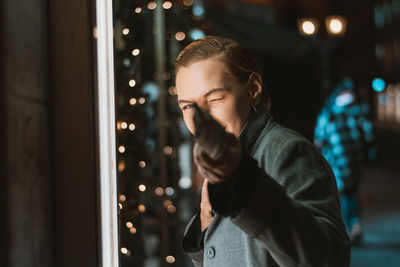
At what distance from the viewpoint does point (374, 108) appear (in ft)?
153

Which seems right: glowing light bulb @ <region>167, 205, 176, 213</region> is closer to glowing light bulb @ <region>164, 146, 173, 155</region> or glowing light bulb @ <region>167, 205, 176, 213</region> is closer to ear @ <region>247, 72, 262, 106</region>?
glowing light bulb @ <region>164, 146, 173, 155</region>

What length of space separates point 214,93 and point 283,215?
44 cm

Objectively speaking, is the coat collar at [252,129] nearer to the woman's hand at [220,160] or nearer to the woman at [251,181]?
the woman at [251,181]

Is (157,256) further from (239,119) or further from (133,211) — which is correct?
(239,119)

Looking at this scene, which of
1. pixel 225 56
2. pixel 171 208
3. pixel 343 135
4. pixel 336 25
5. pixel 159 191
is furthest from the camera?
pixel 336 25

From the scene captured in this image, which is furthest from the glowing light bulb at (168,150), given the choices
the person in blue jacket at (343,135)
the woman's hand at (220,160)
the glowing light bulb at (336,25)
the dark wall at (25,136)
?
the glowing light bulb at (336,25)

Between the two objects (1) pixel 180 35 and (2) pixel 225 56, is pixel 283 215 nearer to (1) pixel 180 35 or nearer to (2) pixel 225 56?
(2) pixel 225 56

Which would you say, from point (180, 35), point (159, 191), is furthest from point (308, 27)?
point (159, 191)

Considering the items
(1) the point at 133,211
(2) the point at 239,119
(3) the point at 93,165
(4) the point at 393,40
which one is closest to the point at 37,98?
(3) the point at 93,165

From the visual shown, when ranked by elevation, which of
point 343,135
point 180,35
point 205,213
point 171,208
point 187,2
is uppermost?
point 187,2

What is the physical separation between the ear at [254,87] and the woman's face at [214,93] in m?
0.04

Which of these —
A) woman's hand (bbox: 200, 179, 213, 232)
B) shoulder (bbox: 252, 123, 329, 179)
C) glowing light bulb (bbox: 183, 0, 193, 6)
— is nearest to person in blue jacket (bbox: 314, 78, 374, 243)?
glowing light bulb (bbox: 183, 0, 193, 6)

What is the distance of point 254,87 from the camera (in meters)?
1.61

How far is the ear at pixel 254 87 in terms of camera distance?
5.26ft
